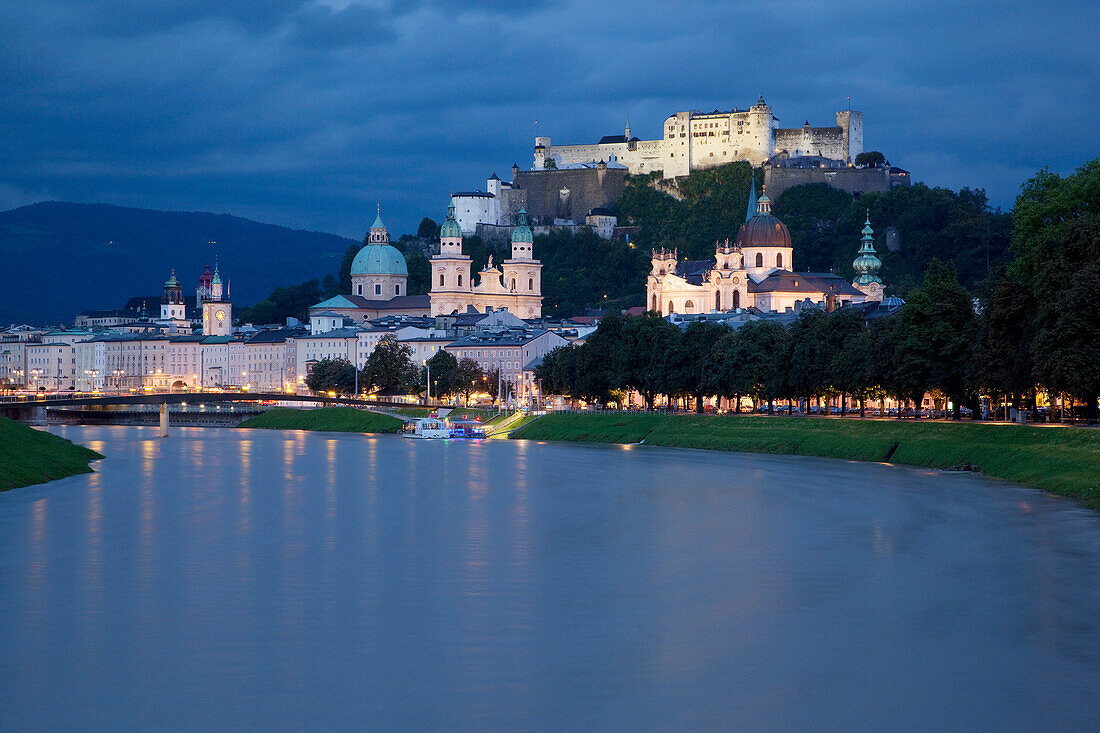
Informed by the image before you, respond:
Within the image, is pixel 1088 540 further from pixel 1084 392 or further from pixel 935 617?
pixel 1084 392

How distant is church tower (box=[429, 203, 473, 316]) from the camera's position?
5128 inches

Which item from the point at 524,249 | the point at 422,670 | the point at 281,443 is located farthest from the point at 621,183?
the point at 422,670

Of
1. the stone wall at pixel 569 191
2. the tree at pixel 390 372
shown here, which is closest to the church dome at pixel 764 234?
the stone wall at pixel 569 191

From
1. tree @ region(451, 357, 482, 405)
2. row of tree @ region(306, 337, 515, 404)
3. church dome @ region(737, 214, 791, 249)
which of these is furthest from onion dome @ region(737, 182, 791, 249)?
tree @ region(451, 357, 482, 405)

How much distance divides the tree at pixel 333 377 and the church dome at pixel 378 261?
34287 millimetres

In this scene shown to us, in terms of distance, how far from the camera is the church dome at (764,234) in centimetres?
11431

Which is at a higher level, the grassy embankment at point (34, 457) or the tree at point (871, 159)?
the tree at point (871, 159)

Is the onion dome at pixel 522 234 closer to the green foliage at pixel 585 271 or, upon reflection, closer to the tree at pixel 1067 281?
the green foliage at pixel 585 271

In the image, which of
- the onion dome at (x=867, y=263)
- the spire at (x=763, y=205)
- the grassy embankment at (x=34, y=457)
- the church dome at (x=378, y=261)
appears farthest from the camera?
the church dome at (x=378, y=261)

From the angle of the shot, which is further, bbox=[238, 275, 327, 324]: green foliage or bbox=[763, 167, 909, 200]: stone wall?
bbox=[238, 275, 327, 324]: green foliage

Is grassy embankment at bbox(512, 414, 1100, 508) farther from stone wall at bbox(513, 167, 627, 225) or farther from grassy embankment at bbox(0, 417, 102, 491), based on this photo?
stone wall at bbox(513, 167, 627, 225)

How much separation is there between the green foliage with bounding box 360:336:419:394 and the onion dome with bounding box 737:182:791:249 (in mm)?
31439

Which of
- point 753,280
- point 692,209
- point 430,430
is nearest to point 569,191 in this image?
point 692,209

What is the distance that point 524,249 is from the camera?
131750 millimetres
